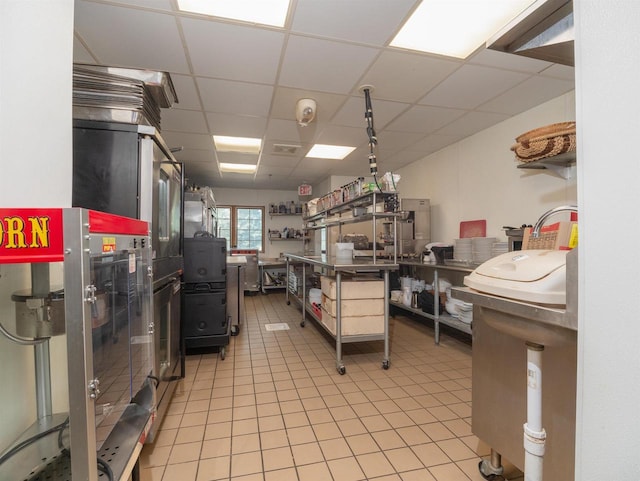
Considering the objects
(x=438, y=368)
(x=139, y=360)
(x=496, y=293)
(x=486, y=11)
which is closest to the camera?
(x=496, y=293)

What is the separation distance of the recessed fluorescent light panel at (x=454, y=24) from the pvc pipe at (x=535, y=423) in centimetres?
193

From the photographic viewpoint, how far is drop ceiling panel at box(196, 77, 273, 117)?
8.54 ft

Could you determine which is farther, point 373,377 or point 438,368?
point 438,368

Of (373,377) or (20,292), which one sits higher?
(20,292)

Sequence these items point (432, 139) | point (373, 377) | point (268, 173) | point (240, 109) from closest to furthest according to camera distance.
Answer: point (373, 377)
point (240, 109)
point (432, 139)
point (268, 173)

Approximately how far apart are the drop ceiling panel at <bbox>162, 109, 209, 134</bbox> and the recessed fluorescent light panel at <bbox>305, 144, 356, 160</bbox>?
1538 mm

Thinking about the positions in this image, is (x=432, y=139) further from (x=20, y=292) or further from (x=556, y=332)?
(x=20, y=292)

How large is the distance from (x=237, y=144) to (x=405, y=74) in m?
2.59

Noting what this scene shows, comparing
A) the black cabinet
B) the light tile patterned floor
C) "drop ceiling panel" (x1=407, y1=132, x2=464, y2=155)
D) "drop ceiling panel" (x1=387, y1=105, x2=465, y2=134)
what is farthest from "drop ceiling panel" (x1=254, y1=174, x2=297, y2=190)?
the light tile patterned floor

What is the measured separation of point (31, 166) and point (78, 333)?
68 centimetres

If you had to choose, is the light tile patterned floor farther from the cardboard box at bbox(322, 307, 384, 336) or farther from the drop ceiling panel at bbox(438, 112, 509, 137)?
the drop ceiling panel at bbox(438, 112, 509, 137)

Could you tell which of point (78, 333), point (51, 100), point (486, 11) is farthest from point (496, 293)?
point (486, 11)

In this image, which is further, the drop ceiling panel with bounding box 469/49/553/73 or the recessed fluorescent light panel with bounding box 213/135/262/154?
the recessed fluorescent light panel with bounding box 213/135/262/154

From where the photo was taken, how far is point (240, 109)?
306 centimetres
